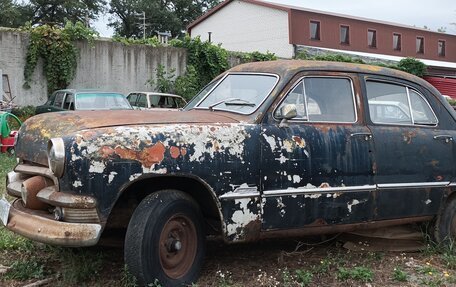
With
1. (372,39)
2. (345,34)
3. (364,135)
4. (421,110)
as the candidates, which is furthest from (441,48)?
(364,135)

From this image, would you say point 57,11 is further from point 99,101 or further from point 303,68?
point 303,68

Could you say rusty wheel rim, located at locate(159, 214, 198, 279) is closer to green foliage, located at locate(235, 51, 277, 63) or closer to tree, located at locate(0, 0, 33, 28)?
green foliage, located at locate(235, 51, 277, 63)

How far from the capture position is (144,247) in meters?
3.68

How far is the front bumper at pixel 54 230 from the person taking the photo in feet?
11.8

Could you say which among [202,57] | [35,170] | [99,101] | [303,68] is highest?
[202,57]

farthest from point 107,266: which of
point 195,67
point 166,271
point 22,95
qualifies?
point 195,67

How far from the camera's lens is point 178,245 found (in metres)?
3.91

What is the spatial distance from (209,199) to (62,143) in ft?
3.99

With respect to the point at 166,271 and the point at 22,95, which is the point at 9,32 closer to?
the point at 22,95

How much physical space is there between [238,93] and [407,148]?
1.68 meters

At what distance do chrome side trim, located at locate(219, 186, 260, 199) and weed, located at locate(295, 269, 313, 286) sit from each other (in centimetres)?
75

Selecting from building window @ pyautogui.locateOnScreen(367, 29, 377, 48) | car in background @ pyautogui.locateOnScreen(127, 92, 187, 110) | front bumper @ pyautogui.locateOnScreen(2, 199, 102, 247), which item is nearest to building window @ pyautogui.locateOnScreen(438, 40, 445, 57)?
building window @ pyautogui.locateOnScreen(367, 29, 377, 48)

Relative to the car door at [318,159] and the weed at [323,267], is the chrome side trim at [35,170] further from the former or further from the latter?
the weed at [323,267]

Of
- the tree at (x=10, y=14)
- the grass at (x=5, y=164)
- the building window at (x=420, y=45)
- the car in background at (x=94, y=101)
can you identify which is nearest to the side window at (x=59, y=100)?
the car in background at (x=94, y=101)
